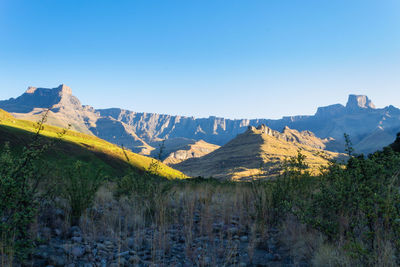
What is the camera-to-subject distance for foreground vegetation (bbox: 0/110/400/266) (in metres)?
3.63

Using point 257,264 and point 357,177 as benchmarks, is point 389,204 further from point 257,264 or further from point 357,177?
point 257,264

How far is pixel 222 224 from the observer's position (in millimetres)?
6703

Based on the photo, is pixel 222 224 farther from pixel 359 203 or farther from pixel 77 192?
pixel 77 192

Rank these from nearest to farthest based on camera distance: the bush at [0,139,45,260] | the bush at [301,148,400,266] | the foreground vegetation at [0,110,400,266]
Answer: the bush at [0,139,45,260]
the foreground vegetation at [0,110,400,266]
the bush at [301,148,400,266]

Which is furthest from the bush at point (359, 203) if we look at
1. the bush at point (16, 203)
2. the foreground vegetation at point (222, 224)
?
the bush at point (16, 203)

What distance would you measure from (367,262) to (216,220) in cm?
439

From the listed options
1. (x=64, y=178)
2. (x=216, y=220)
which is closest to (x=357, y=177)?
(x=216, y=220)

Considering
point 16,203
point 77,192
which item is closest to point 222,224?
point 77,192

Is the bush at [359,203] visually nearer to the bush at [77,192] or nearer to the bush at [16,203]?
the bush at [16,203]

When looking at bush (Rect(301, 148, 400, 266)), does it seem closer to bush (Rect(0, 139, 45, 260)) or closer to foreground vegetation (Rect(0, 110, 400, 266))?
foreground vegetation (Rect(0, 110, 400, 266))

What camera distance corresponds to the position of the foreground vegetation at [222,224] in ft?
11.9

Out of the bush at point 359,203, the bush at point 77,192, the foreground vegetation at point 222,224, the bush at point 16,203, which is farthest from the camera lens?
the bush at point 77,192

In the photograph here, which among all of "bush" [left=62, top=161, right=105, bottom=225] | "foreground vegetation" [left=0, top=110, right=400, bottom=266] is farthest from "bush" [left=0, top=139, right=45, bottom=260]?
"bush" [left=62, top=161, right=105, bottom=225]

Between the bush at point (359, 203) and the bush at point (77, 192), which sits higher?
the bush at point (359, 203)
